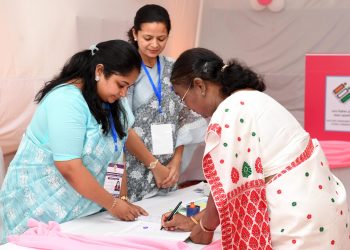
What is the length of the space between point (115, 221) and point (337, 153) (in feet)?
4.06

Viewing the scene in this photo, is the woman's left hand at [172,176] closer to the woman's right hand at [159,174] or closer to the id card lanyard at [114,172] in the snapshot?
the woman's right hand at [159,174]

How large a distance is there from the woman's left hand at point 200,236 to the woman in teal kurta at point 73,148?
328mm

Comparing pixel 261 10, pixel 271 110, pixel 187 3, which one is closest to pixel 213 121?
pixel 271 110

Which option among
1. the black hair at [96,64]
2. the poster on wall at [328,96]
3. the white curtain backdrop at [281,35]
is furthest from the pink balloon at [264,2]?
the black hair at [96,64]

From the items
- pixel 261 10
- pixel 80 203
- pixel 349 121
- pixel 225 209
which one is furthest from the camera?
pixel 261 10

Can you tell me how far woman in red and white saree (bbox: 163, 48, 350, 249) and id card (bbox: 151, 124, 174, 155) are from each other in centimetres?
95

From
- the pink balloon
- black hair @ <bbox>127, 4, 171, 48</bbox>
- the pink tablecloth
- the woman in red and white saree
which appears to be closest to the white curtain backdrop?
the pink balloon

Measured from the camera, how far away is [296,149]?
57.3 inches

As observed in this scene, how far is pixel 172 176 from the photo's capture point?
7.99 feet

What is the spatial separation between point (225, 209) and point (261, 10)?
4.02m

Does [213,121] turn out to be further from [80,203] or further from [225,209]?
[80,203]

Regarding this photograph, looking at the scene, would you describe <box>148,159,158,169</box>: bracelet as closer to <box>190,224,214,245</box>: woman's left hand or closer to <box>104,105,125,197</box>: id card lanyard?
<box>104,105,125,197</box>: id card lanyard

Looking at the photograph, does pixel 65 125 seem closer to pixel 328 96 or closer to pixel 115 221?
pixel 115 221

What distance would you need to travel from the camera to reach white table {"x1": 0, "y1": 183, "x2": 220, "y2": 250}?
1.84 metres
